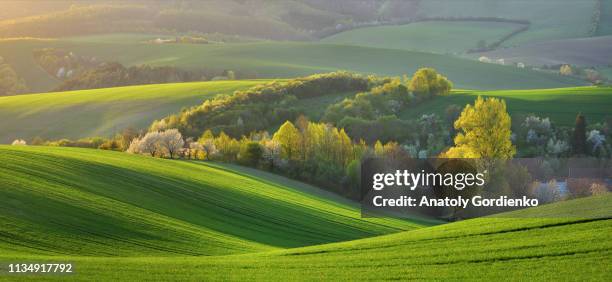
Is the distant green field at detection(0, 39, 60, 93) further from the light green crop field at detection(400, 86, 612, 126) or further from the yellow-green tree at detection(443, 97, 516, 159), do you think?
the yellow-green tree at detection(443, 97, 516, 159)

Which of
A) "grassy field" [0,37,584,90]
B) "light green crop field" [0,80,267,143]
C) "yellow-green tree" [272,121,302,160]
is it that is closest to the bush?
"yellow-green tree" [272,121,302,160]

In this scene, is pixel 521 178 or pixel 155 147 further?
pixel 155 147

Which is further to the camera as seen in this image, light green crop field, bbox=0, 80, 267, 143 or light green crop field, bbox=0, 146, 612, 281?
light green crop field, bbox=0, 80, 267, 143

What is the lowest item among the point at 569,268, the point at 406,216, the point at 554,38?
the point at 406,216

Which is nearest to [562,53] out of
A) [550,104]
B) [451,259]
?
[550,104]

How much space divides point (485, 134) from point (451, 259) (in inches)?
→ 1372

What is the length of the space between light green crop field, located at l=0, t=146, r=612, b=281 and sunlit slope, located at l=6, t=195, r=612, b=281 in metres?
0.04

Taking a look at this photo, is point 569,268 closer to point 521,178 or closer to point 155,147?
point 521,178

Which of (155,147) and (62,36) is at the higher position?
(62,36)

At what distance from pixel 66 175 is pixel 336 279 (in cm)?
1823

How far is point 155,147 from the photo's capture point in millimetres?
68625

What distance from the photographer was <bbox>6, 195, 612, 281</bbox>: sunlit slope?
77.9ft

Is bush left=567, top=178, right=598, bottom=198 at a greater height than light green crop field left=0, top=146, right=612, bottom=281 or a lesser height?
lesser

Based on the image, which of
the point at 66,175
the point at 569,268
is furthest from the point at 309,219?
the point at 569,268
